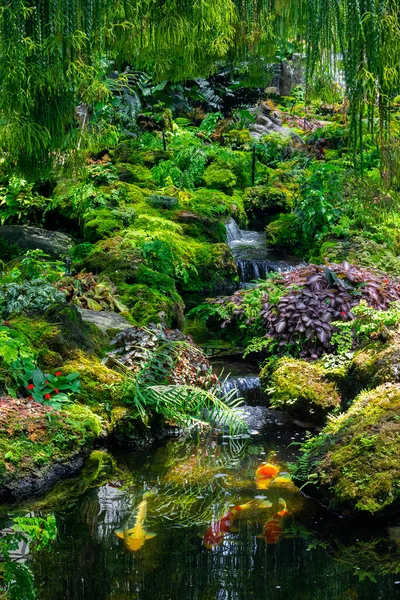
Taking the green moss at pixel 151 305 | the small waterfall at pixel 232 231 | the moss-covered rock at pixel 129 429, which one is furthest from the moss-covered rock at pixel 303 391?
the small waterfall at pixel 232 231

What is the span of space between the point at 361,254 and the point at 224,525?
663 cm

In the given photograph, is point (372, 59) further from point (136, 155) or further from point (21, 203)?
point (136, 155)

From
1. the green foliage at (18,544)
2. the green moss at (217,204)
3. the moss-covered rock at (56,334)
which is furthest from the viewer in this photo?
the green moss at (217,204)

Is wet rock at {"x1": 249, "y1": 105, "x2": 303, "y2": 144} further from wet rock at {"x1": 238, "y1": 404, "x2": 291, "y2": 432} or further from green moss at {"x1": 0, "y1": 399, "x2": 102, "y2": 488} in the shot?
green moss at {"x1": 0, "y1": 399, "x2": 102, "y2": 488}

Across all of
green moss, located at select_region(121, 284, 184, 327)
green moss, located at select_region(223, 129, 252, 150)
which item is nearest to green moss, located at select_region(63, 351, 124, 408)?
green moss, located at select_region(121, 284, 184, 327)

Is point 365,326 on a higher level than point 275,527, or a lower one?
higher

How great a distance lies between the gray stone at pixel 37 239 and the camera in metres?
10.7

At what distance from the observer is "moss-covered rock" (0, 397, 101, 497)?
4.86m

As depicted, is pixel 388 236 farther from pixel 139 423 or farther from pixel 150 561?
pixel 150 561

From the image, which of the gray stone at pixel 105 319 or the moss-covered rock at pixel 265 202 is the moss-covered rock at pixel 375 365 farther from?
the moss-covered rock at pixel 265 202

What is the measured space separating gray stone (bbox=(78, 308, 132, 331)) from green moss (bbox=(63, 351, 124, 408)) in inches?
37.1

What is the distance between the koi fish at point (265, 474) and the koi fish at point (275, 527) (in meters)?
0.35

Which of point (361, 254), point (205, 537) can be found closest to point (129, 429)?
point (205, 537)

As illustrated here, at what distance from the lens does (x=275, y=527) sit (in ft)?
14.2
